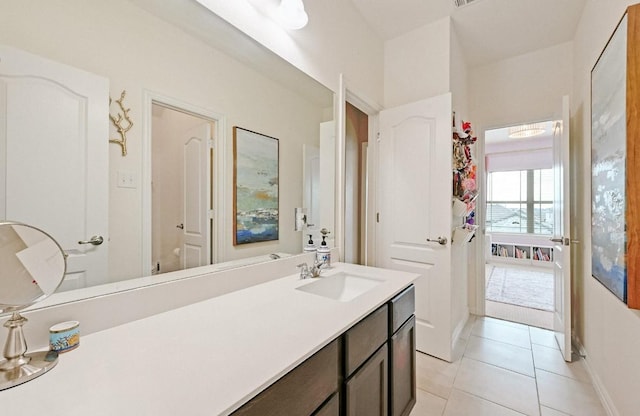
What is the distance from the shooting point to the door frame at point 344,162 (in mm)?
1985

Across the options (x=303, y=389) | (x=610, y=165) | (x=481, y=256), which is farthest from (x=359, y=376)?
(x=481, y=256)

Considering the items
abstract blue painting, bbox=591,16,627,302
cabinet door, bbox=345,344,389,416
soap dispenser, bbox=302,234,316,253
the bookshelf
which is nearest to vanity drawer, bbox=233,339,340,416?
cabinet door, bbox=345,344,389,416

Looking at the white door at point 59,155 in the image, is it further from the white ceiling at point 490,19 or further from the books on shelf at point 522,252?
the books on shelf at point 522,252

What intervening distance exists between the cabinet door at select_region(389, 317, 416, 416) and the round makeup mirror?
4.02 feet

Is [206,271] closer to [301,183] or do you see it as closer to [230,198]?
[230,198]

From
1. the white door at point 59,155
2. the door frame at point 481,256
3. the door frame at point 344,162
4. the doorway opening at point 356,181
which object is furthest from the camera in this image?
the door frame at point 481,256

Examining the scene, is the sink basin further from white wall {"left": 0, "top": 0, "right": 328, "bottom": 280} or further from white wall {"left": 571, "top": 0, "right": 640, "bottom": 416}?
white wall {"left": 571, "top": 0, "right": 640, "bottom": 416}

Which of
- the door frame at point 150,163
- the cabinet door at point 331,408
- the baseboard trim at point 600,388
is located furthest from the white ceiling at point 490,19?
the baseboard trim at point 600,388

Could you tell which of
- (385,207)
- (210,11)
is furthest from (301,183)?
(385,207)

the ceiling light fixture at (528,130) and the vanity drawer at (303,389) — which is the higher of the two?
the ceiling light fixture at (528,130)

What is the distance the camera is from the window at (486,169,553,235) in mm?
5785

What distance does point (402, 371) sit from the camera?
4.75ft

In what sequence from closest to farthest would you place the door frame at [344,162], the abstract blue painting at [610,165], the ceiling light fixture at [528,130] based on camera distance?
the abstract blue painting at [610,165]
the door frame at [344,162]
the ceiling light fixture at [528,130]

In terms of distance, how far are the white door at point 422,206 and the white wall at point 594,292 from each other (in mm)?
885
